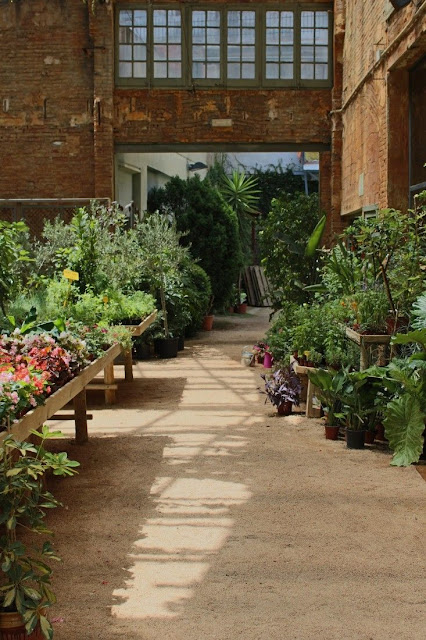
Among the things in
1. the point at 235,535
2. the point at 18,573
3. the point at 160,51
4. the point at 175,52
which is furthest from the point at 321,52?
the point at 18,573

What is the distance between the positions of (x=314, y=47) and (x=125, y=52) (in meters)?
3.15

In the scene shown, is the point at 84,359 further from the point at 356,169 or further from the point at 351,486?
the point at 356,169

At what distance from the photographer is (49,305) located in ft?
29.5

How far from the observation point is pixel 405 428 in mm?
7113

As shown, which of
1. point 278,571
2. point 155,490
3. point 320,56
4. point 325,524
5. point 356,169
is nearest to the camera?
point 278,571

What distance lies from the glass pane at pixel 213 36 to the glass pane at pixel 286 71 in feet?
3.81

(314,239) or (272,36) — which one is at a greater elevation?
(272,36)

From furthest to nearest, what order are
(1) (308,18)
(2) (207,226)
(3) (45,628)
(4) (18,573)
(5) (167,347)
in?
(2) (207,226) < (1) (308,18) < (5) (167,347) < (4) (18,573) < (3) (45,628)

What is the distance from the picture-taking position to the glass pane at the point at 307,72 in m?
15.9

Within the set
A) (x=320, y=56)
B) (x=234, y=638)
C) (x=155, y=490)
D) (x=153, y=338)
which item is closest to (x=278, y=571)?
(x=234, y=638)

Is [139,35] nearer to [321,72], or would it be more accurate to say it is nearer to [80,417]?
[321,72]

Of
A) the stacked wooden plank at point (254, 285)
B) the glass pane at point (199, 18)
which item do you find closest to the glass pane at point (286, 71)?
the glass pane at point (199, 18)

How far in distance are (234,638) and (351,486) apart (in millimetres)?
2690

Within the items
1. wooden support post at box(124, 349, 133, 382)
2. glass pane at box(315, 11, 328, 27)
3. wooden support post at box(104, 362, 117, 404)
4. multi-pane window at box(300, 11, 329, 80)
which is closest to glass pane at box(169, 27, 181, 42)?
multi-pane window at box(300, 11, 329, 80)
